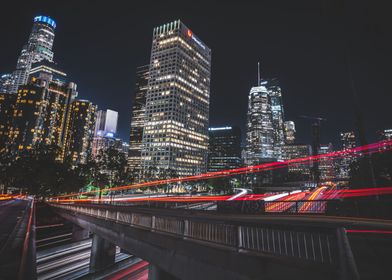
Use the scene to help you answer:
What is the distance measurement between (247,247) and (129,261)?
23.2 meters

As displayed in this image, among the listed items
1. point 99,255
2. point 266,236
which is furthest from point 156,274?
point 99,255

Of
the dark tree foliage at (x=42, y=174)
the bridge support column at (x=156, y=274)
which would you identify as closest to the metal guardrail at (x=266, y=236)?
the bridge support column at (x=156, y=274)

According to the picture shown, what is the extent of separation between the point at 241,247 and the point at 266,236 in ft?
2.93

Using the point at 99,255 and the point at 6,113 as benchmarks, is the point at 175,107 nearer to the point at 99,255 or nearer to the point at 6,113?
the point at 6,113

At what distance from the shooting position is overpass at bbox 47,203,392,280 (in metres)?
5.41

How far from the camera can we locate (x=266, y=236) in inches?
278

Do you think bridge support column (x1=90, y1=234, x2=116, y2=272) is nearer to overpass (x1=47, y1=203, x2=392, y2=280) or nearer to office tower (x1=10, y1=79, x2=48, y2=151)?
overpass (x1=47, y1=203, x2=392, y2=280)

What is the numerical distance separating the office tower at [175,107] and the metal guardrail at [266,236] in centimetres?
14788

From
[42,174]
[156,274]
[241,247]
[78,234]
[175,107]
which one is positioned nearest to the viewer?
[241,247]

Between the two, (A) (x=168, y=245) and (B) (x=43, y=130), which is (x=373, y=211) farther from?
(B) (x=43, y=130)

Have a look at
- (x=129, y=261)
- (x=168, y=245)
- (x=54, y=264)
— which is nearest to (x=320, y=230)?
(x=168, y=245)

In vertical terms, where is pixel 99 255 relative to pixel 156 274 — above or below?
below

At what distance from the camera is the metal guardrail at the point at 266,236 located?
18.0 feet

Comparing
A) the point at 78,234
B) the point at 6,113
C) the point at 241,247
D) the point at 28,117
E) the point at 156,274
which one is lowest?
the point at 78,234
